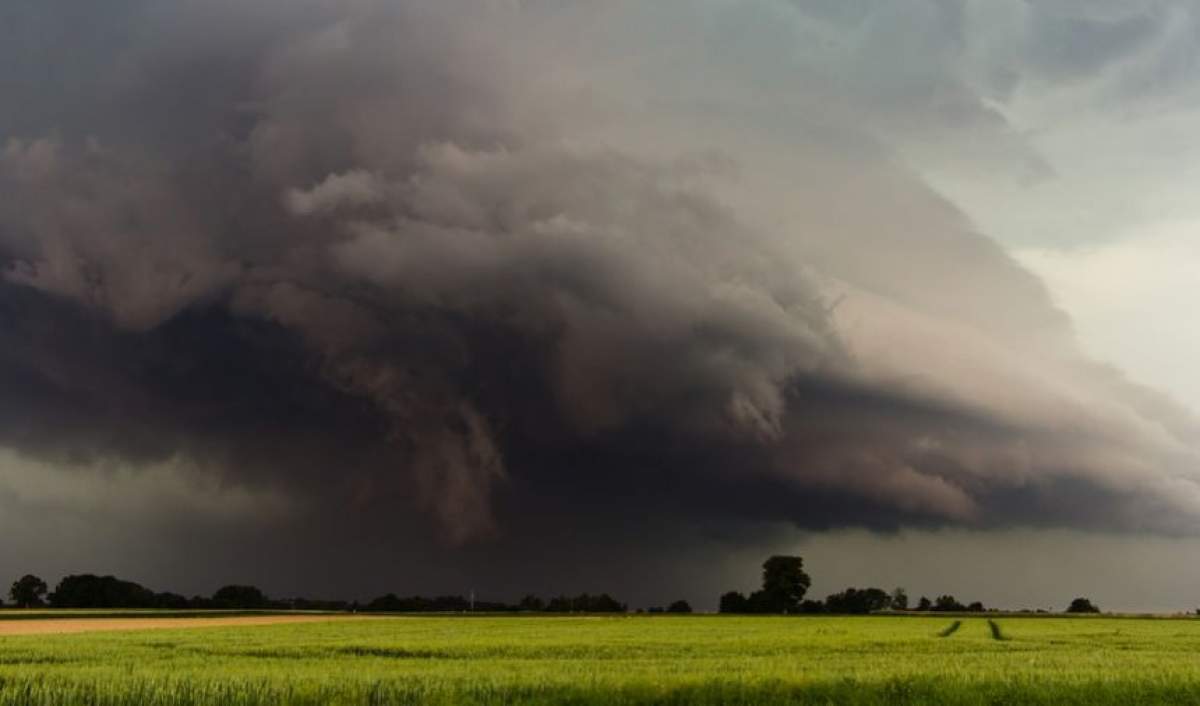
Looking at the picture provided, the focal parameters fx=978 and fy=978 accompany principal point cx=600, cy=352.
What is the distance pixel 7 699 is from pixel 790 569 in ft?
555

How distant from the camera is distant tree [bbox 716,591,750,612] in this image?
600ft

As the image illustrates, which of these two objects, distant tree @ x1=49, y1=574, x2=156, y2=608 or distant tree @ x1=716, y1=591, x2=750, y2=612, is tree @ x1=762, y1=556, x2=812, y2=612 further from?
distant tree @ x1=49, y1=574, x2=156, y2=608

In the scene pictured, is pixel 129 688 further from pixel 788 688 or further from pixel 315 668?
pixel 788 688

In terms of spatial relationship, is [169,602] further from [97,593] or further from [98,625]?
[98,625]

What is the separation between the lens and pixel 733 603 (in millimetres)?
185625

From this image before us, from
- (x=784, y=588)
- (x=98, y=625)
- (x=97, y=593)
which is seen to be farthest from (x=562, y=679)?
(x=97, y=593)

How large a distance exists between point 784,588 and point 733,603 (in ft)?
35.0

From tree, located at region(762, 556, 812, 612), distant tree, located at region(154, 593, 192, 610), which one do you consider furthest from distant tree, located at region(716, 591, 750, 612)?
distant tree, located at region(154, 593, 192, 610)

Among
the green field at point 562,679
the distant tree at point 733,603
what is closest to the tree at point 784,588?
the distant tree at point 733,603

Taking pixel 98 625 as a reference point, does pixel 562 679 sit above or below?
above

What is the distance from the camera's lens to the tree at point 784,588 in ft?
593

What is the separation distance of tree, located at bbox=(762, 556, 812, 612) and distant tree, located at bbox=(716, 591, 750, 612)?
12.8 feet

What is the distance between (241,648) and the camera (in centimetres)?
4672

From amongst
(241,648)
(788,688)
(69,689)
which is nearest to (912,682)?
(788,688)
